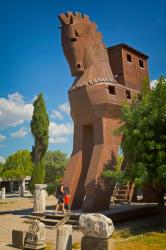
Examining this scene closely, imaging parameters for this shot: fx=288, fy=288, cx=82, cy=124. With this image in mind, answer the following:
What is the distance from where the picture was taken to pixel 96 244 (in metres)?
8.34

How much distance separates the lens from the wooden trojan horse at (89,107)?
16.5 metres

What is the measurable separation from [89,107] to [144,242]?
8.79 metres

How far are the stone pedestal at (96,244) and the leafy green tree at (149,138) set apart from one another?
4456mm

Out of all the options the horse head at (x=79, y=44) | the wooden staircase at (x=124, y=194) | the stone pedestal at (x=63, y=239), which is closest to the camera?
the stone pedestal at (x=63, y=239)

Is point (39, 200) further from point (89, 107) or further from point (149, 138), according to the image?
point (149, 138)

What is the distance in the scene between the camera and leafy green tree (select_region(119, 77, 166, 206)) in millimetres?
12477

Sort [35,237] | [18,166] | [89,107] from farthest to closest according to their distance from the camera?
[18,166] < [89,107] < [35,237]

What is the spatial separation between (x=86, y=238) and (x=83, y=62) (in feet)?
40.3

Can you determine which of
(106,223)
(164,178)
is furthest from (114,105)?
(106,223)

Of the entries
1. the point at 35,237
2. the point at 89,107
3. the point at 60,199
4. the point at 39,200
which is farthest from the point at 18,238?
the point at 89,107

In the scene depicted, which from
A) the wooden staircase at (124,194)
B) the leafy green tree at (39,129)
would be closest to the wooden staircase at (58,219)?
the wooden staircase at (124,194)

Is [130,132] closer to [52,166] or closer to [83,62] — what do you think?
[83,62]

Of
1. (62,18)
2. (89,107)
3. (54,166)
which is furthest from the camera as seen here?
(54,166)

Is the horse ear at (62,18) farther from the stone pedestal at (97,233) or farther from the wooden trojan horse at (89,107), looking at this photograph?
the stone pedestal at (97,233)
